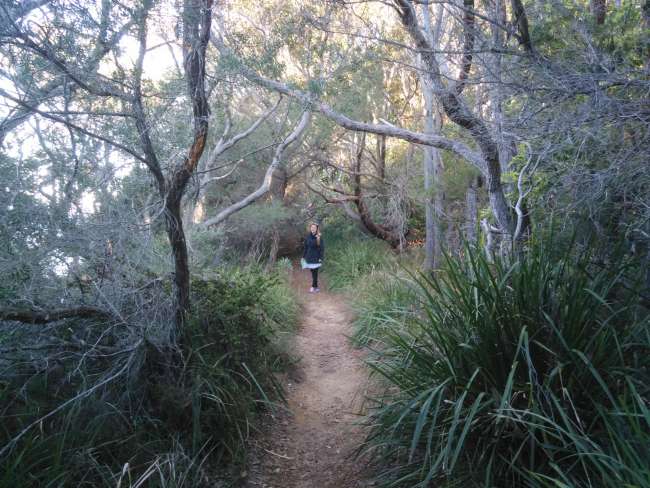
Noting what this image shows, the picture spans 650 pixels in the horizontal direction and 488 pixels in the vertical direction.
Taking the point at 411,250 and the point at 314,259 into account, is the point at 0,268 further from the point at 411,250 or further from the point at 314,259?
the point at 411,250

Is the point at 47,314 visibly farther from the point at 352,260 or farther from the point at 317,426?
the point at 352,260

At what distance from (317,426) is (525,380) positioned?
2.45 m

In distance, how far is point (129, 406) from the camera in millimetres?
3861

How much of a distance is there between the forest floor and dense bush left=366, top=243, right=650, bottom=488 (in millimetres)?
616

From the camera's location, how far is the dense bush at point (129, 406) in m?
3.20

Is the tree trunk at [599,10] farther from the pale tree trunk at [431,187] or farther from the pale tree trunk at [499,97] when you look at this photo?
the pale tree trunk at [431,187]

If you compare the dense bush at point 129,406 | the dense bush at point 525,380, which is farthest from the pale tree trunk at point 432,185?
the dense bush at point 525,380

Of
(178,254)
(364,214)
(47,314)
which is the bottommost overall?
(47,314)

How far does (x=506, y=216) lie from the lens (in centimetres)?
589

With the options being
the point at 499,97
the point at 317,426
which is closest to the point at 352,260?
the point at 317,426

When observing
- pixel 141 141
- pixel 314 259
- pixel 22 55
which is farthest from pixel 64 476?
pixel 314 259

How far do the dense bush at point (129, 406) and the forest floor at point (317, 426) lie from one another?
0.96 feet

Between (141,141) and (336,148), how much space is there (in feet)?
36.6

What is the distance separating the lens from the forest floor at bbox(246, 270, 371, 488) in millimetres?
4117
